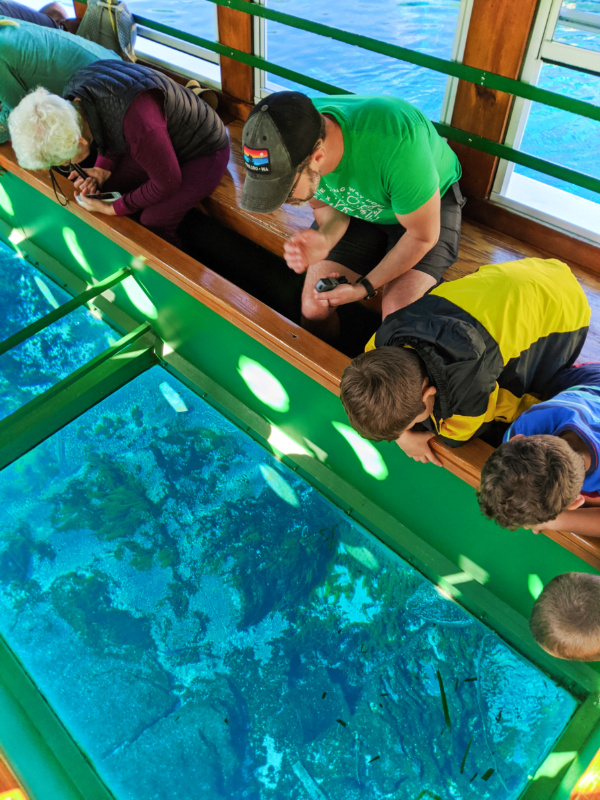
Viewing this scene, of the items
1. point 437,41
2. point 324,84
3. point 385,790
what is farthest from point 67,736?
point 437,41

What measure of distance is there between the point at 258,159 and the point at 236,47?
1685 mm

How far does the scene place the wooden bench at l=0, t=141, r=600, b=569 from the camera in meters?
1.49

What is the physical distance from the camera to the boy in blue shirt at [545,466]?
1.06 metres

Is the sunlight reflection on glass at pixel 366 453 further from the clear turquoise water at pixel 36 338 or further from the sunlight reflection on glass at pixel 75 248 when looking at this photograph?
the sunlight reflection on glass at pixel 75 248

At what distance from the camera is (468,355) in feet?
4.12

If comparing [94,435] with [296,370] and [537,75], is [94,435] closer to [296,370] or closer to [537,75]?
[296,370]

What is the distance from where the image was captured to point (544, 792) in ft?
4.85

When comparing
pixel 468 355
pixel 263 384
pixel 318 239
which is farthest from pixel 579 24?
pixel 263 384

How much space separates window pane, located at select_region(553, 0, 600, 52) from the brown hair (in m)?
1.33

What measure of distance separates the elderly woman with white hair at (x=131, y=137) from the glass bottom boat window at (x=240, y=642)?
0.97 m

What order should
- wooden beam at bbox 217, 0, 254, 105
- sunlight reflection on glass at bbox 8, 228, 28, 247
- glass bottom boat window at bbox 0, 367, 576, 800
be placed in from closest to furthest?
glass bottom boat window at bbox 0, 367, 576, 800, wooden beam at bbox 217, 0, 254, 105, sunlight reflection on glass at bbox 8, 228, 28, 247

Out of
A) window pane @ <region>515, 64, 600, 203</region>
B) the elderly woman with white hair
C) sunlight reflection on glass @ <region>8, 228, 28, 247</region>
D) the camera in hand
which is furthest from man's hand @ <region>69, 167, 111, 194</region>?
window pane @ <region>515, 64, 600, 203</region>

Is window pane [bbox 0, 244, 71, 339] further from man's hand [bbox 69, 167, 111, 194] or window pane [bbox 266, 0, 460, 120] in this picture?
window pane [bbox 266, 0, 460, 120]

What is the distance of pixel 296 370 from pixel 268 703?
3.40 feet
